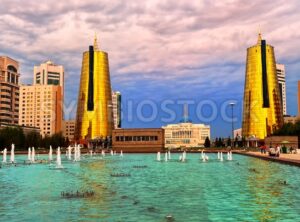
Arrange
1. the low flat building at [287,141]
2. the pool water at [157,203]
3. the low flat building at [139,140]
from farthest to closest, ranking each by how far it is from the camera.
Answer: the low flat building at [139,140]
the low flat building at [287,141]
the pool water at [157,203]

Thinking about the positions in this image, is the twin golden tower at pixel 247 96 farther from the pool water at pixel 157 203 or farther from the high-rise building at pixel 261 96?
the pool water at pixel 157 203

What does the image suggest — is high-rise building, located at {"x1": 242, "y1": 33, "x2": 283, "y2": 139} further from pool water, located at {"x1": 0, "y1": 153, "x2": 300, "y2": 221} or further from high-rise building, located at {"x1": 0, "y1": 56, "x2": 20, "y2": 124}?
pool water, located at {"x1": 0, "y1": 153, "x2": 300, "y2": 221}

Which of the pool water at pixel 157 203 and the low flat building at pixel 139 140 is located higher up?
the low flat building at pixel 139 140

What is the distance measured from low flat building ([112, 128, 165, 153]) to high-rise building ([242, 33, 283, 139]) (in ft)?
206

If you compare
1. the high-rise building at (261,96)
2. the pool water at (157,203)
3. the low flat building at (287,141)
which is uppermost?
the high-rise building at (261,96)

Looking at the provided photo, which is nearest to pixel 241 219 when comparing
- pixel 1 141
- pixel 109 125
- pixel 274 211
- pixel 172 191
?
pixel 274 211

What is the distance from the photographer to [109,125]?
190750 mm

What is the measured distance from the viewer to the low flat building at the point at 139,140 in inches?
4911

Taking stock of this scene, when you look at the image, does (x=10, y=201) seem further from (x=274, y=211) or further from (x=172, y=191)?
(x=274, y=211)

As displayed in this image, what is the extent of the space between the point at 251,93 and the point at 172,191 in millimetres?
162947

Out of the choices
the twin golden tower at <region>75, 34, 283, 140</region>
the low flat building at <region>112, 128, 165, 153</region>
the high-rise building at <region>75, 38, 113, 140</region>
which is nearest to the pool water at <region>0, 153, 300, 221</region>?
the low flat building at <region>112, 128, 165, 153</region>

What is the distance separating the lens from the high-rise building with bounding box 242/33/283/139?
569 feet

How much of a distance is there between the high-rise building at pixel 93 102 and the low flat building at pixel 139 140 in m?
61.0

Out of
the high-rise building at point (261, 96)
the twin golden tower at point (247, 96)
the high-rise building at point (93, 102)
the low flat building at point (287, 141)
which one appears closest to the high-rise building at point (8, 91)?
the high-rise building at point (93, 102)
